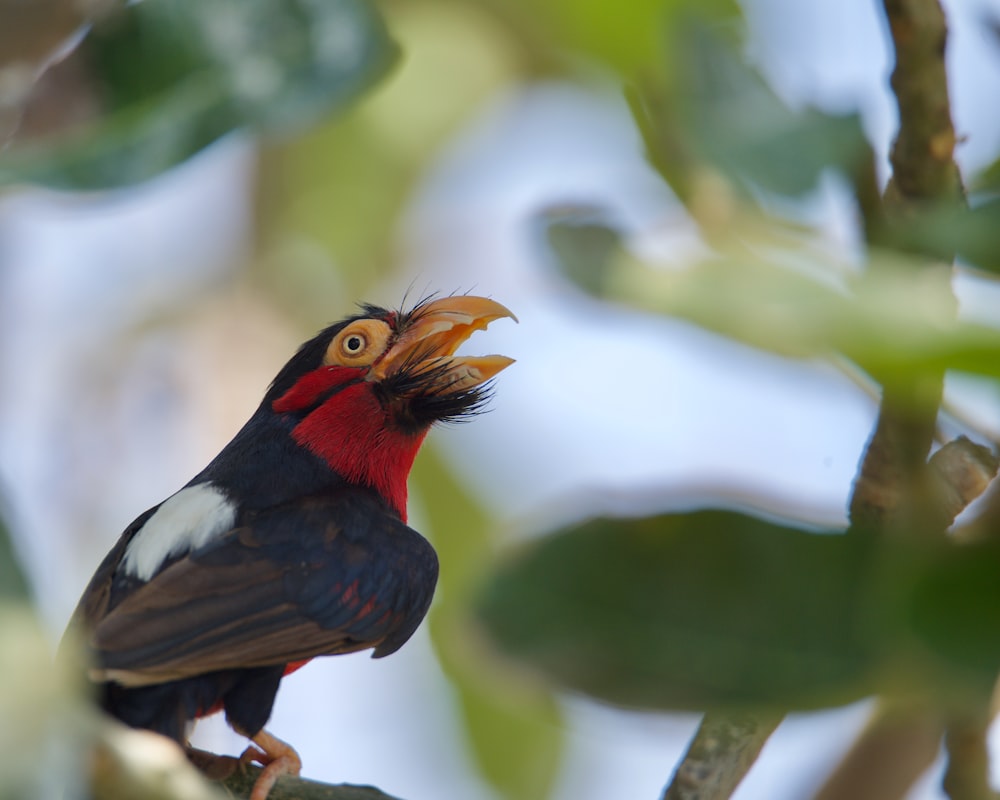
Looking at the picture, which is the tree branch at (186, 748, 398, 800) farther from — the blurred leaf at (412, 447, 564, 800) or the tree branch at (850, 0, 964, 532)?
the tree branch at (850, 0, 964, 532)

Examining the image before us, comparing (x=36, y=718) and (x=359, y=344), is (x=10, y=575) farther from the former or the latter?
(x=359, y=344)

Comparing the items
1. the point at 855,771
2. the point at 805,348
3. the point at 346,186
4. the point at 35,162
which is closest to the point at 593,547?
the point at 805,348

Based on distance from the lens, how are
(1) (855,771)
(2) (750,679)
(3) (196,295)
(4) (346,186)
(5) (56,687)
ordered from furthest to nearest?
1. (3) (196,295)
2. (4) (346,186)
3. (1) (855,771)
4. (2) (750,679)
5. (5) (56,687)

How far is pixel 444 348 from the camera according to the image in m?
4.40

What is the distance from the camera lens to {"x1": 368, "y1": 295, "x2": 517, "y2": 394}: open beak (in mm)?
4242

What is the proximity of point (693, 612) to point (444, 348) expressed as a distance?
2.70m

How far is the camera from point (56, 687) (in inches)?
56.1

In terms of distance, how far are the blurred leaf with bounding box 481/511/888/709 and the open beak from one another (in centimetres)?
241

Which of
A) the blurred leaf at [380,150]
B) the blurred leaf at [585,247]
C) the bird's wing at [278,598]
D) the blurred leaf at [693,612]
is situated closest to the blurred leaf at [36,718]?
the blurred leaf at [693,612]

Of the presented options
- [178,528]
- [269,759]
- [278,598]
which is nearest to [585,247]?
[278,598]

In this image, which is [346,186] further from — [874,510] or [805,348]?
[805,348]

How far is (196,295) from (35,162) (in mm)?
5006

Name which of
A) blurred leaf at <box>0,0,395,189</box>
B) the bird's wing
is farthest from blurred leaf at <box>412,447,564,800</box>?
blurred leaf at <box>0,0,395,189</box>

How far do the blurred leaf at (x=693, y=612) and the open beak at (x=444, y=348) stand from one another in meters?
2.41
